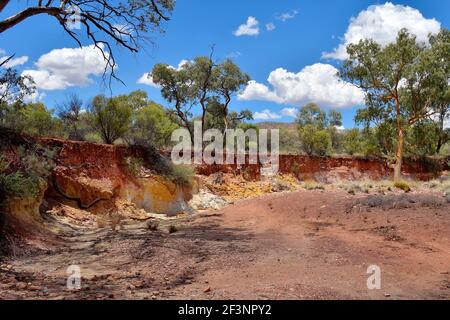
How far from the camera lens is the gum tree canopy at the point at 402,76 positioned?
76.6ft

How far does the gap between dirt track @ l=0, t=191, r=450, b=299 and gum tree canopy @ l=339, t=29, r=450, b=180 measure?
43.7ft

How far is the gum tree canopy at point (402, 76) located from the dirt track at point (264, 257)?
13.3m

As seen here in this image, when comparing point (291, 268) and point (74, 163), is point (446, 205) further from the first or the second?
point (74, 163)

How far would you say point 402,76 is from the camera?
2389 centimetres

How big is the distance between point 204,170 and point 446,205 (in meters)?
12.7

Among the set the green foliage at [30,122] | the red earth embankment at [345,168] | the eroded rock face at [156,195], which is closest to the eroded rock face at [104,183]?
the eroded rock face at [156,195]

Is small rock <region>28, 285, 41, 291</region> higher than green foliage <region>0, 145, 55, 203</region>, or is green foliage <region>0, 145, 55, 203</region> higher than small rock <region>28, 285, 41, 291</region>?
green foliage <region>0, 145, 55, 203</region>

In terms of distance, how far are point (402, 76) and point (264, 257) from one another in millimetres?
19807

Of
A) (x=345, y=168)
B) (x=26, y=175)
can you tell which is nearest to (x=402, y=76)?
(x=345, y=168)

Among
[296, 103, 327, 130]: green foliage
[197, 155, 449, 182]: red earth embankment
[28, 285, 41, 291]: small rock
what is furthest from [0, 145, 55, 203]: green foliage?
[296, 103, 327, 130]: green foliage

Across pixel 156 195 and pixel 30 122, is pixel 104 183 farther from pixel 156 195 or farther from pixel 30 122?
pixel 30 122

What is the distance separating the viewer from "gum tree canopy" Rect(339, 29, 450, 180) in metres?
23.4

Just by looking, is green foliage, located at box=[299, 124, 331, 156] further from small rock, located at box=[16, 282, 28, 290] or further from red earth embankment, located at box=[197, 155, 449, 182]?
small rock, located at box=[16, 282, 28, 290]

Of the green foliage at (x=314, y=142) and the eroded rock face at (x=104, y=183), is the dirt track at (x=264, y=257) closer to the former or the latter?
the eroded rock face at (x=104, y=183)
